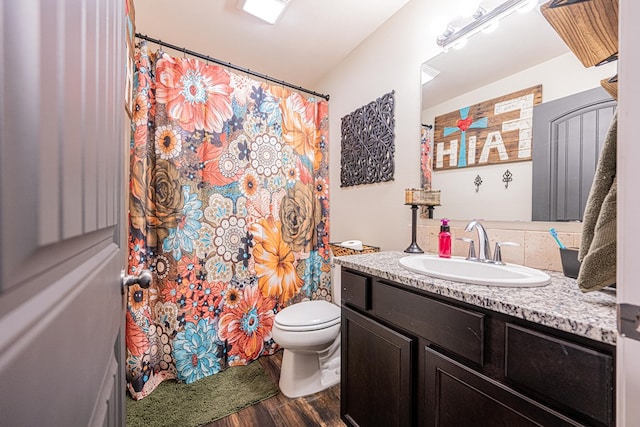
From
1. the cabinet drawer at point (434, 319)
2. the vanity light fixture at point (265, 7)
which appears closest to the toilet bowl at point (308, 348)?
the cabinet drawer at point (434, 319)

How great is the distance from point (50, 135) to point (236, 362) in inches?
76.9

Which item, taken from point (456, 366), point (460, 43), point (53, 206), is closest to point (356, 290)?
point (456, 366)

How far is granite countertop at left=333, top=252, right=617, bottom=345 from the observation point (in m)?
0.57

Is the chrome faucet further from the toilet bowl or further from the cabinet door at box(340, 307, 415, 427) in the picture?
the toilet bowl

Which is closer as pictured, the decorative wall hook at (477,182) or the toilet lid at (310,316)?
the decorative wall hook at (477,182)

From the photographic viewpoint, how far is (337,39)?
191 centimetres

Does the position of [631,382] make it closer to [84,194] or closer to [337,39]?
[84,194]

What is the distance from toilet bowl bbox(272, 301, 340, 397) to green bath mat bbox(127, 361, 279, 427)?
0.16 m

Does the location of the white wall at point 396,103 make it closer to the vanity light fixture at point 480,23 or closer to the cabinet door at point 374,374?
A: the vanity light fixture at point 480,23

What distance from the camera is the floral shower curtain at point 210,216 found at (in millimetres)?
1552

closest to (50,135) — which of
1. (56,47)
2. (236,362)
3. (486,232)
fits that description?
(56,47)

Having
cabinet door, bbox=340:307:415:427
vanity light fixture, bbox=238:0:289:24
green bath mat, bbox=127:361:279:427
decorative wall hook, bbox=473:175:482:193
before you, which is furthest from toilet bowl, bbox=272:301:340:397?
vanity light fixture, bbox=238:0:289:24

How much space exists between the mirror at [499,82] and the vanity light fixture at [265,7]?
94 centimetres

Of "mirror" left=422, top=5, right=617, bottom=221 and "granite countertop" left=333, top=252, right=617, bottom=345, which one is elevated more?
"mirror" left=422, top=5, right=617, bottom=221
